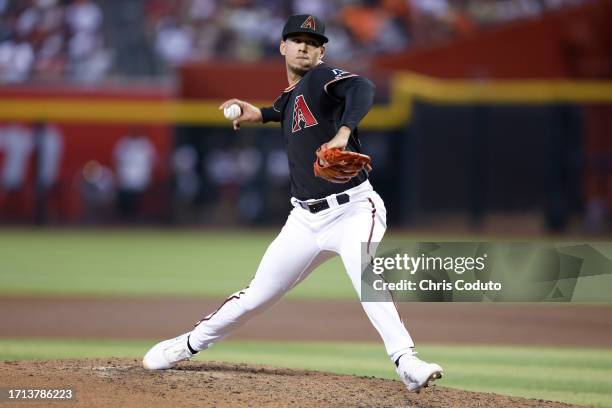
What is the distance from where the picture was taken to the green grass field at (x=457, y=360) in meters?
5.59

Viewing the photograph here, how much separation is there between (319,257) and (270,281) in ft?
0.87

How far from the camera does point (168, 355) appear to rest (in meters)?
5.00

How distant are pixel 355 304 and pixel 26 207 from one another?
9.84 m

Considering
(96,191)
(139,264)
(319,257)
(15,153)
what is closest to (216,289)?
(139,264)

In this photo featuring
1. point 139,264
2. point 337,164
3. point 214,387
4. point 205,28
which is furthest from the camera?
point 205,28

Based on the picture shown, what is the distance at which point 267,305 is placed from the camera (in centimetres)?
487

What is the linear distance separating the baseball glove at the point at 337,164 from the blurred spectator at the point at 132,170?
13.6 m

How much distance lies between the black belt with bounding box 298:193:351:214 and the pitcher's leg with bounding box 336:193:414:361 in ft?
0.22

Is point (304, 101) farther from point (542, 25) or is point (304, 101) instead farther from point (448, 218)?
point (542, 25)

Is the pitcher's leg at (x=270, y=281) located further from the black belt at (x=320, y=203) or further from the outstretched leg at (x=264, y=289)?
the black belt at (x=320, y=203)

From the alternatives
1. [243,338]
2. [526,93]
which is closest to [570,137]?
[526,93]

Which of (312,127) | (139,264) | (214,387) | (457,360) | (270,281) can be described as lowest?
(457,360)

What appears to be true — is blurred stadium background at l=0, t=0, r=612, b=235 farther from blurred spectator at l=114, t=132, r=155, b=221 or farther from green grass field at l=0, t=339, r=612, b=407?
green grass field at l=0, t=339, r=612, b=407

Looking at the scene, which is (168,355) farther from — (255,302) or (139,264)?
(139,264)
